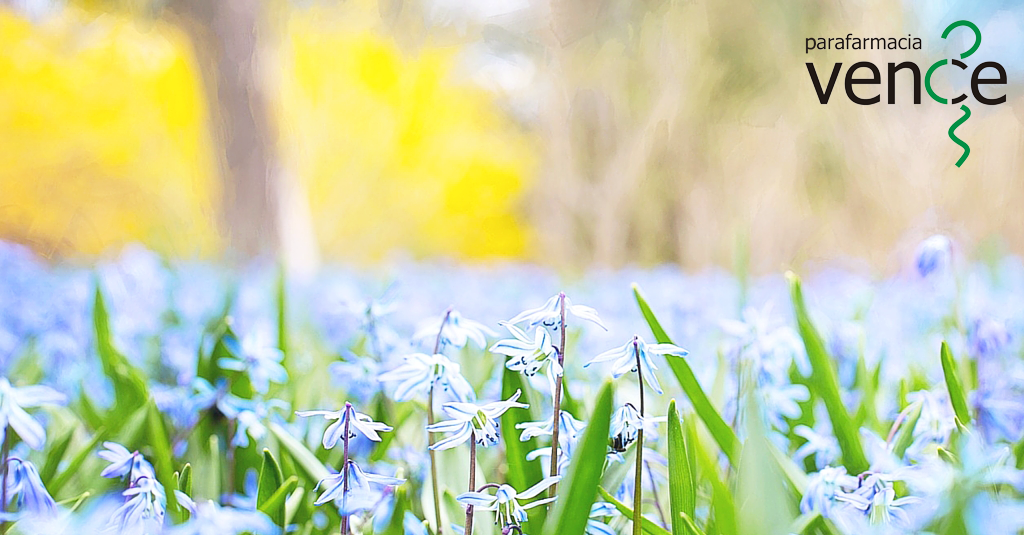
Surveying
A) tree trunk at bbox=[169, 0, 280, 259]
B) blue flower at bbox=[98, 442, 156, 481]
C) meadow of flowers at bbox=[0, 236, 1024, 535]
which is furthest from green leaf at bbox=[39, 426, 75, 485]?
tree trunk at bbox=[169, 0, 280, 259]

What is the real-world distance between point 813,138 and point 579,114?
2.70 m

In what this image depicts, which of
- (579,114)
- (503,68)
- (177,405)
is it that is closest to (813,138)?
(579,114)

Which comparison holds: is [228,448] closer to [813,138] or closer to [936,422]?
[936,422]

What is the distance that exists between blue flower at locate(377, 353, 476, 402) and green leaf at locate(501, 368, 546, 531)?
0.04m

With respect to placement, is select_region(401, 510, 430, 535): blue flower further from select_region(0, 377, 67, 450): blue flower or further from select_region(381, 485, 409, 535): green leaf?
select_region(0, 377, 67, 450): blue flower

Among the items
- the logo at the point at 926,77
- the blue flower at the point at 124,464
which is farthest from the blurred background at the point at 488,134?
the blue flower at the point at 124,464

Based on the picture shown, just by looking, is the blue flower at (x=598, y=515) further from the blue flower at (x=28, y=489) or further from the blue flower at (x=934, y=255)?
the blue flower at (x=934, y=255)

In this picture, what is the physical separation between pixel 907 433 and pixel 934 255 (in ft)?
1.40

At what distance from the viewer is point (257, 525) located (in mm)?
457

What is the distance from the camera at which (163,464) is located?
721 mm

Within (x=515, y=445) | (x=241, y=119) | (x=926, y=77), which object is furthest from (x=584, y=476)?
(x=241, y=119)

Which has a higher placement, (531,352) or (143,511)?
(531,352)

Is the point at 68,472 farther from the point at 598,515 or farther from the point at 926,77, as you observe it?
the point at 926,77

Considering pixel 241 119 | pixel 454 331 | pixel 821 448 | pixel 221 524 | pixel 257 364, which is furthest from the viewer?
pixel 241 119
